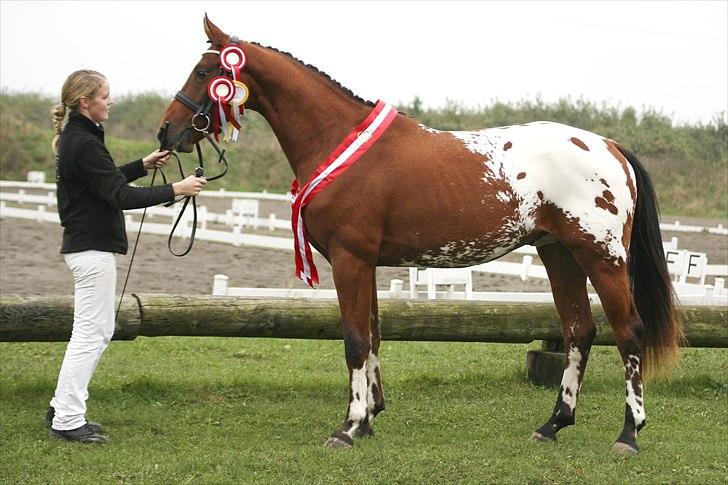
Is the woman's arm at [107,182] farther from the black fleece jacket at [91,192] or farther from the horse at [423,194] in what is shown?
the horse at [423,194]

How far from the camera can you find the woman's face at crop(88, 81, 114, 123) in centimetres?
550

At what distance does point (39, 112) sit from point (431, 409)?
3401cm

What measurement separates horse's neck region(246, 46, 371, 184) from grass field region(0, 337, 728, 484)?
1.82 meters

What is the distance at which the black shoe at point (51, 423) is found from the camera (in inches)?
224

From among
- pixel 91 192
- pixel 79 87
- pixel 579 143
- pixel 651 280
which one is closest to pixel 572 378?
pixel 651 280

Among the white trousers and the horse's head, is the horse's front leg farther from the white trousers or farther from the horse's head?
the white trousers

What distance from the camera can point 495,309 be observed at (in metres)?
7.42

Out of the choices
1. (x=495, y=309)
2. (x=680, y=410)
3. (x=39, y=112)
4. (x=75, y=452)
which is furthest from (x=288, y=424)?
(x=39, y=112)

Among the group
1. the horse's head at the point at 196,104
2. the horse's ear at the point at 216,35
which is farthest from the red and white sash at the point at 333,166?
the horse's ear at the point at 216,35

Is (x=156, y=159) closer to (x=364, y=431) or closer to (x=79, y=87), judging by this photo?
(x=79, y=87)

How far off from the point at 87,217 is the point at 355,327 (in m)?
1.79

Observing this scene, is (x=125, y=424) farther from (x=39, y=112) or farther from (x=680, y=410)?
(x=39, y=112)

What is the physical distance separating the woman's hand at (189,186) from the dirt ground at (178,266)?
6.48 m

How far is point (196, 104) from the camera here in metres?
5.65
